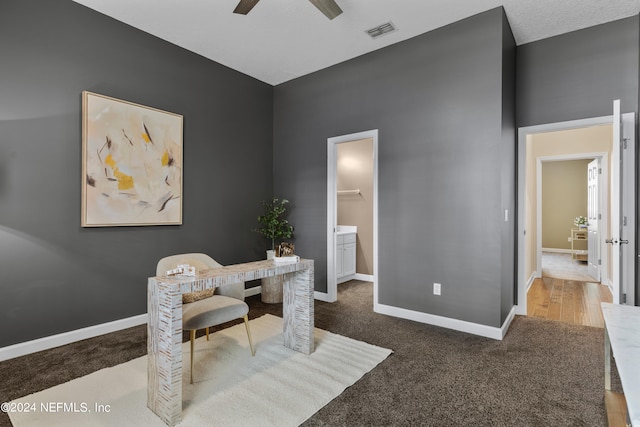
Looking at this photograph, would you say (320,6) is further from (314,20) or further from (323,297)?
(323,297)

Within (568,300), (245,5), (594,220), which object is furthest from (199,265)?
(594,220)

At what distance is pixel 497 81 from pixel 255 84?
3.08 m

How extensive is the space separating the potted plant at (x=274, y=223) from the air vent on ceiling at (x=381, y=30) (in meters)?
2.21

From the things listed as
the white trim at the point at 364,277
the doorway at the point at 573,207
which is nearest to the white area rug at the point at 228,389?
the white trim at the point at 364,277

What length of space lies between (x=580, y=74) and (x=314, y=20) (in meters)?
2.74

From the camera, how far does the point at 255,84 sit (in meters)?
4.68

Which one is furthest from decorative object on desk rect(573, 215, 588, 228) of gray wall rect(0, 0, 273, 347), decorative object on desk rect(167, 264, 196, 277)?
decorative object on desk rect(167, 264, 196, 277)

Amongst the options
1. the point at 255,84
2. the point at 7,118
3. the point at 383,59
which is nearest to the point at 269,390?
the point at 7,118

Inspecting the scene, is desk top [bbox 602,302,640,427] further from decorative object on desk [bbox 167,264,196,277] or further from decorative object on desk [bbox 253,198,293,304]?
decorative object on desk [bbox 253,198,293,304]

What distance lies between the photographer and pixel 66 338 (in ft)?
9.49

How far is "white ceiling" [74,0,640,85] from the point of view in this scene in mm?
2986

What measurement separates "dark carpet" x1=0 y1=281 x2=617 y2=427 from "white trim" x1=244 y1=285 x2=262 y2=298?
1424 millimetres

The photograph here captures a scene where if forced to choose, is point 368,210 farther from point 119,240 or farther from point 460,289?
point 119,240

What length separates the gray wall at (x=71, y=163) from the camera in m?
2.65
